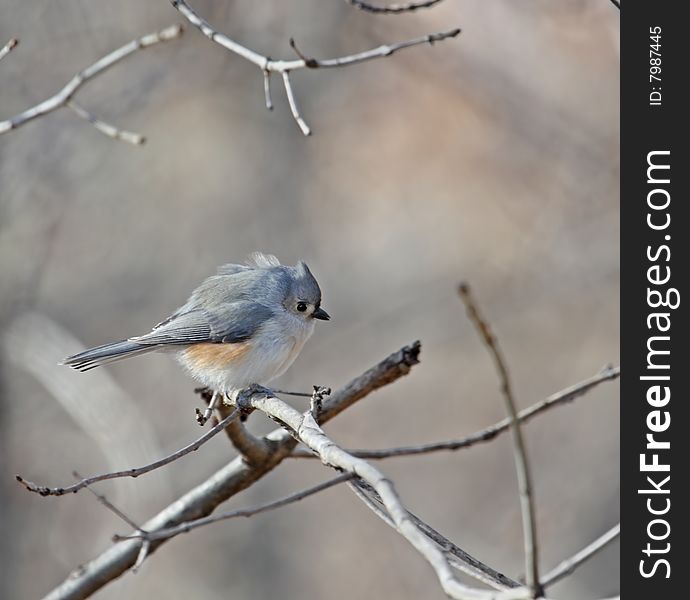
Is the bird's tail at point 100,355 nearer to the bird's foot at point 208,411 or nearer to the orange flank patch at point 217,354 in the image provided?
the orange flank patch at point 217,354

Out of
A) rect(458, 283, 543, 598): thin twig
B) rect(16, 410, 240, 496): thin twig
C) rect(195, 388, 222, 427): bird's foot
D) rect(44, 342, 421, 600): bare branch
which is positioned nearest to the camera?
rect(458, 283, 543, 598): thin twig

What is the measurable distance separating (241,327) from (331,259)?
3.26 meters

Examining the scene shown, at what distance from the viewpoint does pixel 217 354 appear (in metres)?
2.71

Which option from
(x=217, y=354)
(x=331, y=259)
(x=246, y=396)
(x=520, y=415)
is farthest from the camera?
(x=331, y=259)

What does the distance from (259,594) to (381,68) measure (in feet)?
11.5

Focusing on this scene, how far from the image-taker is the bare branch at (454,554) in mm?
1402

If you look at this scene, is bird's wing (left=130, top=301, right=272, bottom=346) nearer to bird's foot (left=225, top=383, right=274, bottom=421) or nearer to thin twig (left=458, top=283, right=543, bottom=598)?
bird's foot (left=225, top=383, right=274, bottom=421)

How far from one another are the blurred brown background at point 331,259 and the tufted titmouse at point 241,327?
1.58 meters

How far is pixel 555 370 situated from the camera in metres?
5.89

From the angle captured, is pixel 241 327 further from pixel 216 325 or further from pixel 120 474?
pixel 120 474

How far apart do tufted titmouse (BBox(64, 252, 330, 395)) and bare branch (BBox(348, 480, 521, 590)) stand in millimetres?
987

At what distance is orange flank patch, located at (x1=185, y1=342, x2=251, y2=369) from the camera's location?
2691 mm

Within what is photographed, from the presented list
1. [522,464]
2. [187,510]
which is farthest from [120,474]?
[522,464]
